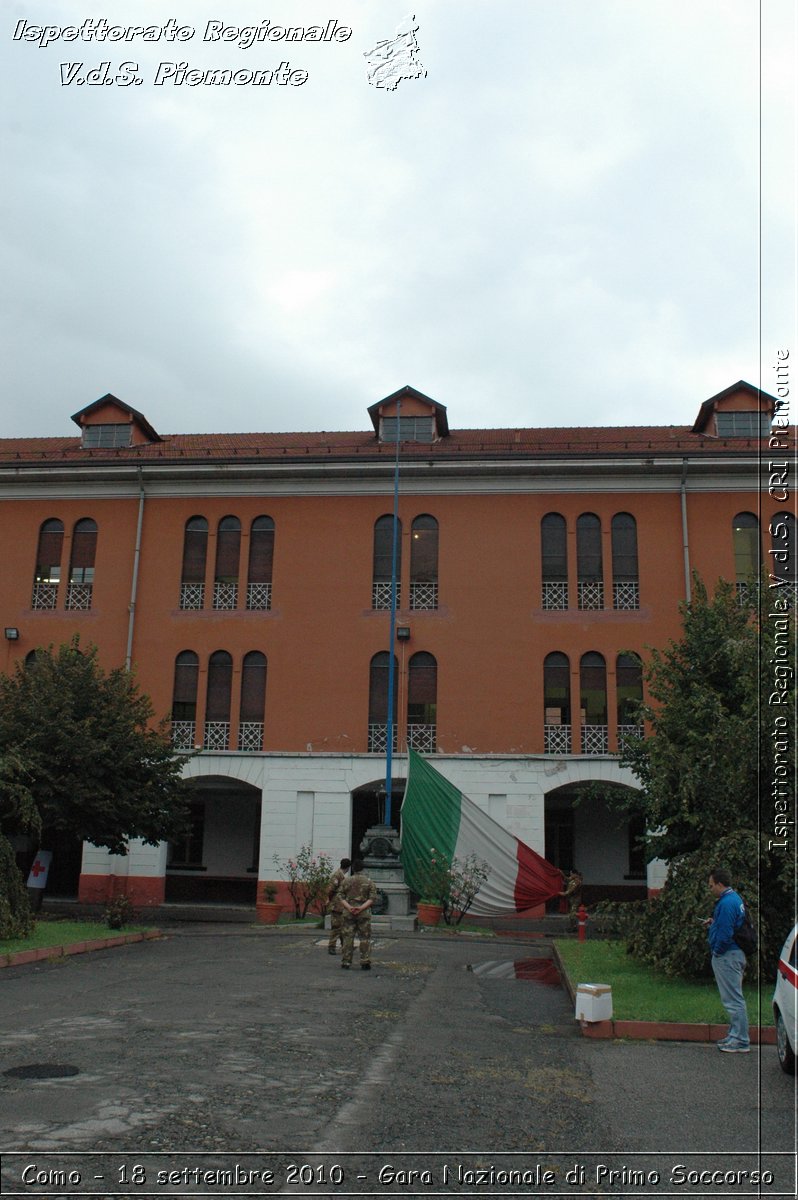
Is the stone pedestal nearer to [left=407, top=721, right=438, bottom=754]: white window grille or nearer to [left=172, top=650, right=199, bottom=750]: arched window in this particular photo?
[left=407, top=721, right=438, bottom=754]: white window grille

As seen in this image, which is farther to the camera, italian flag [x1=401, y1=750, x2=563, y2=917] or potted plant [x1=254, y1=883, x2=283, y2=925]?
potted plant [x1=254, y1=883, x2=283, y2=925]

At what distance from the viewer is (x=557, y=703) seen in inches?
1053

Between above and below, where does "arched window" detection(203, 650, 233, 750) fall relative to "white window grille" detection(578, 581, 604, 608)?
below

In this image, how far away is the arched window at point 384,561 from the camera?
27953 millimetres

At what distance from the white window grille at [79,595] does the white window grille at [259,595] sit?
4.67 m

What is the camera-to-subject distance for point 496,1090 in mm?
7141

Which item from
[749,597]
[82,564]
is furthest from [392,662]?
[749,597]

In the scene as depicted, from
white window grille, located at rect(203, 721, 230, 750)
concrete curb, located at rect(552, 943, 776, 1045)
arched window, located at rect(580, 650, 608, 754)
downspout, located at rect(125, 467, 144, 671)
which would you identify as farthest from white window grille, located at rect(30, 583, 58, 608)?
concrete curb, located at rect(552, 943, 776, 1045)

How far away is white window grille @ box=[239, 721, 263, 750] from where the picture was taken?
27.5 meters

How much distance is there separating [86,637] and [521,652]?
1217cm

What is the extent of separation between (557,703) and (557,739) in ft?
3.13

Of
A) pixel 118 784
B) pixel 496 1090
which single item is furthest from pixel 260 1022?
pixel 118 784

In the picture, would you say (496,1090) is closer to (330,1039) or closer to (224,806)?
(330,1039)

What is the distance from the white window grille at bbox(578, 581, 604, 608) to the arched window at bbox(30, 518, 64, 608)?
1479cm
